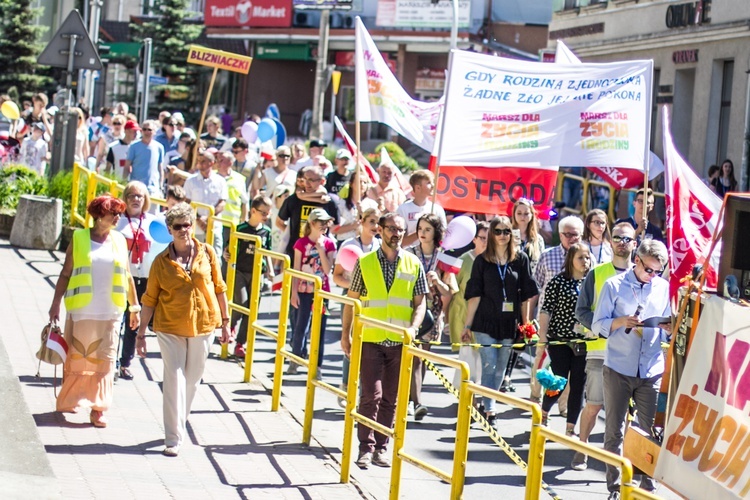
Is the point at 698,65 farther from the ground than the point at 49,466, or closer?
farther from the ground

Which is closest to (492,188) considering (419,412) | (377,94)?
(377,94)

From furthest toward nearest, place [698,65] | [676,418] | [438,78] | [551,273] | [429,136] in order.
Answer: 1. [438,78]
2. [698,65]
3. [429,136]
4. [551,273]
5. [676,418]

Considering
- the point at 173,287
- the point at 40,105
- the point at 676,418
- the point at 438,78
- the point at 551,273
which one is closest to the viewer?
the point at 676,418

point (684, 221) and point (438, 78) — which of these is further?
point (438, 78)

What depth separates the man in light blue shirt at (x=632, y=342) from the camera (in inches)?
360

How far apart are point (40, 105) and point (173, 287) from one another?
54.1 feet

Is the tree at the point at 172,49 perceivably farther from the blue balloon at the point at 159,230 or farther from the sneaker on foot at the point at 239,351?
the blue balloon at the point at 159,230

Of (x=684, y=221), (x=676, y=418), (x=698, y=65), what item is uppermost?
(x=698, y=65)

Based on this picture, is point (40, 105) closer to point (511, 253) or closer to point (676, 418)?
point (511, 253)

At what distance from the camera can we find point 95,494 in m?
7.75

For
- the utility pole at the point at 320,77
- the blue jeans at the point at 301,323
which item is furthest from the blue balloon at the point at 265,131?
the utility pole at the point at 320,77

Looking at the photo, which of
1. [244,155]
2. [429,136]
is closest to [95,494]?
[429,136]

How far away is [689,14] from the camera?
90.0ft

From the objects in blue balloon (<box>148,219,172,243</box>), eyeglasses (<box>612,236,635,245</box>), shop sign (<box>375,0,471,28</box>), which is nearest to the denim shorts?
eyeglasses (<box>612,236,635,245</box>)
